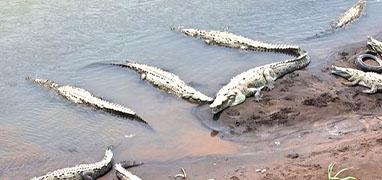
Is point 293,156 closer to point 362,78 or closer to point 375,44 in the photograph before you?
point 362,78

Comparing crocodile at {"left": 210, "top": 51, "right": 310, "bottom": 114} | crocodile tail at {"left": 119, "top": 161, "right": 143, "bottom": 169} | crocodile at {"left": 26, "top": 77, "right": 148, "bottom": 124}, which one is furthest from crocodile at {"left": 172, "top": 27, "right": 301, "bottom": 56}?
crocodile tail at {"left": 119, "top": 161, "right": 143, "bottom": 169}

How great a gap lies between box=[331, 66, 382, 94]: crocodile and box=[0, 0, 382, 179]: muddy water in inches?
40.8

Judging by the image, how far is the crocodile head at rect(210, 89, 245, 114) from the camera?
11445 millimetres

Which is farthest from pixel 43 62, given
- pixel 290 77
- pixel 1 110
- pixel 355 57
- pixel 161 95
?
pixel 355 57

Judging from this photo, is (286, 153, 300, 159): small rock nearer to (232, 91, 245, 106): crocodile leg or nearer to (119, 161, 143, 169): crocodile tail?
(232, 91, 245, 106): crocodile leg

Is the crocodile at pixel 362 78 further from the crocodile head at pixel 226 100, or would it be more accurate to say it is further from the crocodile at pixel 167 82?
the crocodile at pixel 167 82

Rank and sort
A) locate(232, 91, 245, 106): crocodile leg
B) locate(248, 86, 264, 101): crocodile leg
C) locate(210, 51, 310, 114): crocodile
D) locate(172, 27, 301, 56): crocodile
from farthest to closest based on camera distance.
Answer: locate(172, 27, 301, 56): crocodile
locate(248, 86, 264, 101): crocodile leg
locate(232, 91, 245, 106): crocodile leg
locate(210, 51, 310, 114): crocodile

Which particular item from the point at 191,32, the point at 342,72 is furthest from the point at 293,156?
the point at 191,32

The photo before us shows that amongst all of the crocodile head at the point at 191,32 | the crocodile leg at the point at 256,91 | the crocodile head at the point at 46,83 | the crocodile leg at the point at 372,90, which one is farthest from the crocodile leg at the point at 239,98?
the crocodile head at the point at 46,83

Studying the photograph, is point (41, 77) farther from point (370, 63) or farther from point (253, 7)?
point (370, 63)

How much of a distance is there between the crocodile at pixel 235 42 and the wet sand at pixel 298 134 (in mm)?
1121

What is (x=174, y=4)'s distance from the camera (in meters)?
16.5

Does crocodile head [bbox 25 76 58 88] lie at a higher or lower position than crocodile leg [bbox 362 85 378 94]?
lower

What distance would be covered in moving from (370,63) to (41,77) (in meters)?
7.65
